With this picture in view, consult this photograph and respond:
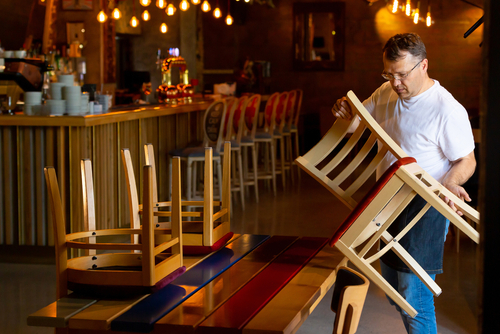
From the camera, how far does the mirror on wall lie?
10.6 m

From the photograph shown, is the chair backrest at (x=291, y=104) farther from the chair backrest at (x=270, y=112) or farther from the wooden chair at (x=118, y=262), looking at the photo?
the wooden chair at (x=118, y=262)

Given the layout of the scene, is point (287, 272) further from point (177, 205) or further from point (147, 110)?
point (147, 110)

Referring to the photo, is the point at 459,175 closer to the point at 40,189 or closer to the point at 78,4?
the point at 40,189

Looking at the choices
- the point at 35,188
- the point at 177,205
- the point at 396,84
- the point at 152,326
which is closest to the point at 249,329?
the point at 152,326

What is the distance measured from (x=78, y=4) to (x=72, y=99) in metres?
4.76

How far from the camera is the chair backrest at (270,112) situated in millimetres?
6902

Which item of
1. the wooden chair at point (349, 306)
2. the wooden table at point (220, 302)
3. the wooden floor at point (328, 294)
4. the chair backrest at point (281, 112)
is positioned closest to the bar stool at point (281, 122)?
the chair backrest at point (281, 112)

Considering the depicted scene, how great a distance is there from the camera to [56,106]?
4.20 m

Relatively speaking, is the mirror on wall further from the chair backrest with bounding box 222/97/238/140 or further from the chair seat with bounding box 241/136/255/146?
the chair backrest with bounding box 222/97/238/140

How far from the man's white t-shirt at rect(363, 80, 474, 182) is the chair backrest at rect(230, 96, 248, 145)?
378cm

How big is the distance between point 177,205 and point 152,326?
420mm

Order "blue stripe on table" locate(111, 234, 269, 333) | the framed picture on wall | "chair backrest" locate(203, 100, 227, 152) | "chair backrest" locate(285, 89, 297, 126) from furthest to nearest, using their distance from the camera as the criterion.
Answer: the framed picture on wall
"chair backrest" locate(285, 89, 297, 126)
"chair backrest" locate(203, 100, 227, 152)
"blue stripe on table" locate(111, 234, 269, 333)

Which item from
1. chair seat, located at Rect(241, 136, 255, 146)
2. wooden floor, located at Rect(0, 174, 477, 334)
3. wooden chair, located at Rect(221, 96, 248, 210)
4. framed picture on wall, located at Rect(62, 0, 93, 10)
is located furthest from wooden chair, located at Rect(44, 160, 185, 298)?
framed picture on wall, located at Rect(62, 0, 93, 10)

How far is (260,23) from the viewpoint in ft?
36.2
